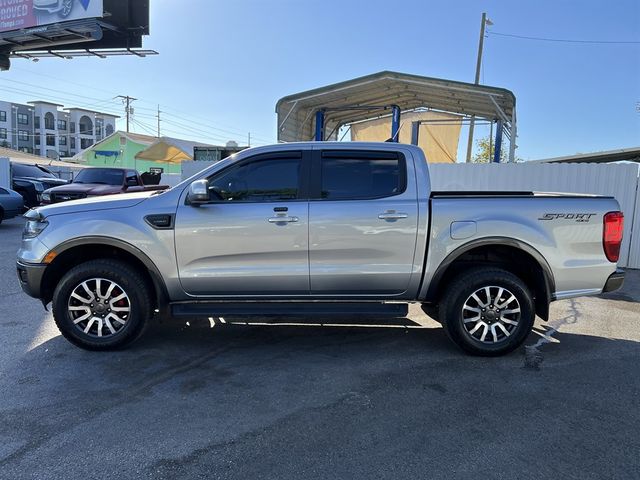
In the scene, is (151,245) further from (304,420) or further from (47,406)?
(304,420)

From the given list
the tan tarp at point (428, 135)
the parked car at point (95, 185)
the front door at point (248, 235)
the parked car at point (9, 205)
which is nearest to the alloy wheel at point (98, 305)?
the front door at point (248, 235)

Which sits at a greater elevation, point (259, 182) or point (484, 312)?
point (259, 182)

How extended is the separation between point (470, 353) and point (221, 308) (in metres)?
2.41

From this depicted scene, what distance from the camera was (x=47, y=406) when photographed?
359 centimetres

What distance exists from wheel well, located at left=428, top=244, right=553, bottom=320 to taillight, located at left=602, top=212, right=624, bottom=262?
62cm

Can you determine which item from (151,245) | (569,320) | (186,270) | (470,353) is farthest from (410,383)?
(569,320)

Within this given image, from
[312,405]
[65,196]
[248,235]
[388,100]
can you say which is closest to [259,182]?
[248,235]

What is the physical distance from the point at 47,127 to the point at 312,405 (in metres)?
98.8

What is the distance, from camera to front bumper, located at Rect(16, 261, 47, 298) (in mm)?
4500

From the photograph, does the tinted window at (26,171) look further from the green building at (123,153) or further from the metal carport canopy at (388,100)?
the green building at (123,153)

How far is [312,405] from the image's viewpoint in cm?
365

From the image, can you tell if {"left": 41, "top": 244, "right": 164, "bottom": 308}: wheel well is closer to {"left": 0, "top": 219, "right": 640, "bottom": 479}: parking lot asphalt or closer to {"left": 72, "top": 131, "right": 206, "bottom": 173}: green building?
{"left": 0, "top": 219, "right": 640, "bottom": 479}: parking lot asphalt

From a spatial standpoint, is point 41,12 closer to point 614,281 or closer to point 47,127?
point 614,281

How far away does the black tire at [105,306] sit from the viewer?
4488mm
